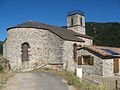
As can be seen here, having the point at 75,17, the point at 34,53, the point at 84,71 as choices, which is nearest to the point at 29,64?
the point at 34,53

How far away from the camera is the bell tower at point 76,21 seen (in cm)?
3347

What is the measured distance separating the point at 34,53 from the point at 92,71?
6.86m

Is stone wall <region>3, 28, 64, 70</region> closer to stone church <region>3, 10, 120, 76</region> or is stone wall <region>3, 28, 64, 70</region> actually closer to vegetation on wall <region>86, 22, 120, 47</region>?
stone church <region>3, 10, 120, 76</region>

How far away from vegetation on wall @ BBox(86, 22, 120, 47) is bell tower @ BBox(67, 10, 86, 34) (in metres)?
20.1

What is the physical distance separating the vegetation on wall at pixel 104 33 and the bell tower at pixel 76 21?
20088 millimetres

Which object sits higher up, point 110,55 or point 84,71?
point 110,55

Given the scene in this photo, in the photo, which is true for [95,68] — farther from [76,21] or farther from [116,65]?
[76,21]

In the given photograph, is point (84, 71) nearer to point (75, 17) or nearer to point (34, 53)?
point (34, 53)

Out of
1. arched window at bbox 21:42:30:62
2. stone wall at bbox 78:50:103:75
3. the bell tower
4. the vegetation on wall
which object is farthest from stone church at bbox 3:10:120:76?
the vegetation on wall

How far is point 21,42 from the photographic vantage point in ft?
80.8

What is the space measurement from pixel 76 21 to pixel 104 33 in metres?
35.9

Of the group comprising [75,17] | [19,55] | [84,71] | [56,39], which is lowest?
[84,71]

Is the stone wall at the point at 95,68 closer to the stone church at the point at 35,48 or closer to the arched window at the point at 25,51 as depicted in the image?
the stone church at the point at 35,48

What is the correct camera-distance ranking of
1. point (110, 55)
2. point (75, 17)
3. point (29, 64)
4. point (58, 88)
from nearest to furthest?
point (58, 88)
point (110, 55)
point (29, 64)
point (75, 17)
